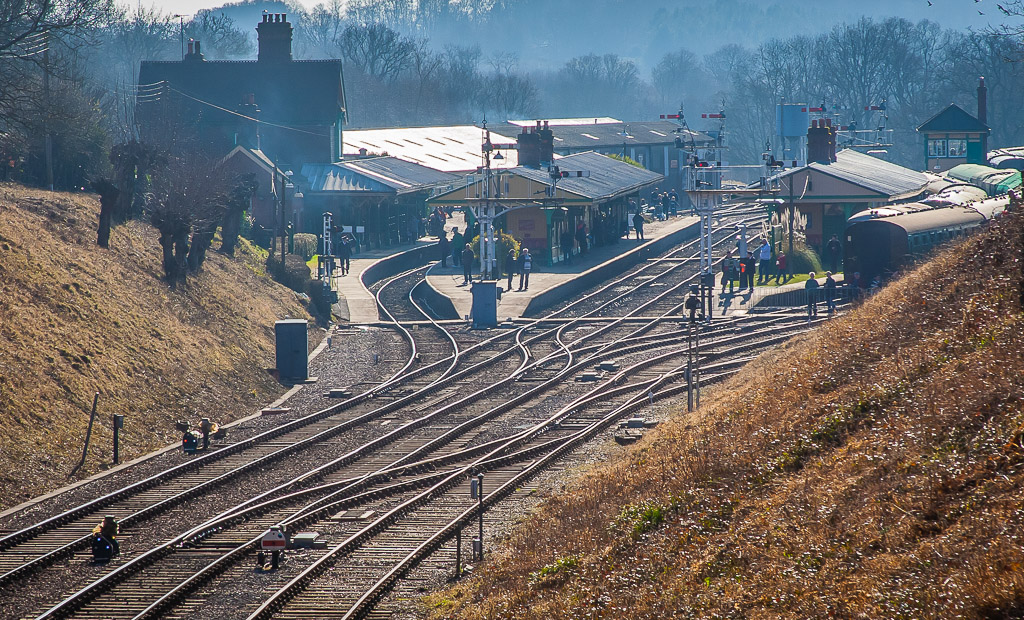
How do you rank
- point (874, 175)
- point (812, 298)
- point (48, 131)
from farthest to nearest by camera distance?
point (874, 175) → point (48, 131) → point (812, 298)

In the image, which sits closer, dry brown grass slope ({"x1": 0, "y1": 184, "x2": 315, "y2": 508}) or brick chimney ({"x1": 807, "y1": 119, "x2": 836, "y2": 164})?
dry brown grass slope ({"x1": 0, "y1": 184, "x2": 315, "y2": 508})

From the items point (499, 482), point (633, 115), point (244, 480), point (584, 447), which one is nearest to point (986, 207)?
point (584, 447)

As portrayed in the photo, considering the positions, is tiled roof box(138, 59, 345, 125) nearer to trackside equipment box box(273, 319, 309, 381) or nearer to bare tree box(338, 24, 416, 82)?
trackside equipment box box(273, 319, 309, 381)

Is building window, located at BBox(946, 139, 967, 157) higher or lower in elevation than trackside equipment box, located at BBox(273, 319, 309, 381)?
higher

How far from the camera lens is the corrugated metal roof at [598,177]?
46.0m

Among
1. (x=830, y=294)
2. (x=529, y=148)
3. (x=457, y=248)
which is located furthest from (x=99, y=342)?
(x=529, y=148)

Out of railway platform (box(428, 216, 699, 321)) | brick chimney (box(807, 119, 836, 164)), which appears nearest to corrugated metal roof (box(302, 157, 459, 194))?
railway platform (box(428, 216, 699, 321))

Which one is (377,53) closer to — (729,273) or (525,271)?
(525,271)

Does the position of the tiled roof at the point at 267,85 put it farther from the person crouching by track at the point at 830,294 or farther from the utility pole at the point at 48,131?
the person crouching by track at the point at 830,294

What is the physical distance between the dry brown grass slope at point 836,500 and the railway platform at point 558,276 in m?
18.8

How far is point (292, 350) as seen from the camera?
26688 mm

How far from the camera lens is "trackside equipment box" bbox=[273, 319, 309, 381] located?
26.6 m

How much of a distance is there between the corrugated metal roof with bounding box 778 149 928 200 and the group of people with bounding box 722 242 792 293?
4.70m

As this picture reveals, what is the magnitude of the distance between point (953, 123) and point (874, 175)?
1001 inches
